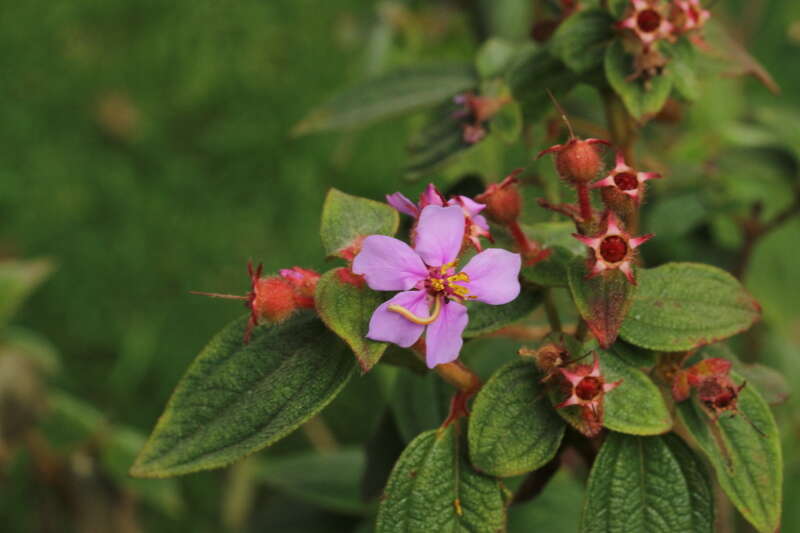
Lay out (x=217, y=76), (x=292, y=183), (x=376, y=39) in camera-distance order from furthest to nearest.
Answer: (x=217, y=76) < (x=292, y=183) < (x=376, y=39)

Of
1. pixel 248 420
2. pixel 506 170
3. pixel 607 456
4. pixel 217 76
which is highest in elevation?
pixel 248 420

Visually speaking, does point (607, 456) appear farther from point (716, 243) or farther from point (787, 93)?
point (787, 93)

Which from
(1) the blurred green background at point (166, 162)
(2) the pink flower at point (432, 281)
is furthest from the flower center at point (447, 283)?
(1) the blurred green background at point (166, 162)

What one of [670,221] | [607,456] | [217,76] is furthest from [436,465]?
[217,76]

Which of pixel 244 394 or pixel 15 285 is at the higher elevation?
pixel 244 394

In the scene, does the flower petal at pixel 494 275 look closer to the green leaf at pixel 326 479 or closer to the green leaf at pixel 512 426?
the green leaf at pixel 512 426

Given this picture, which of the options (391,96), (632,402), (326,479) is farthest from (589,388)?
(326,479)

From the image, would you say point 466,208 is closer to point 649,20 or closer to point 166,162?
point 649,20
